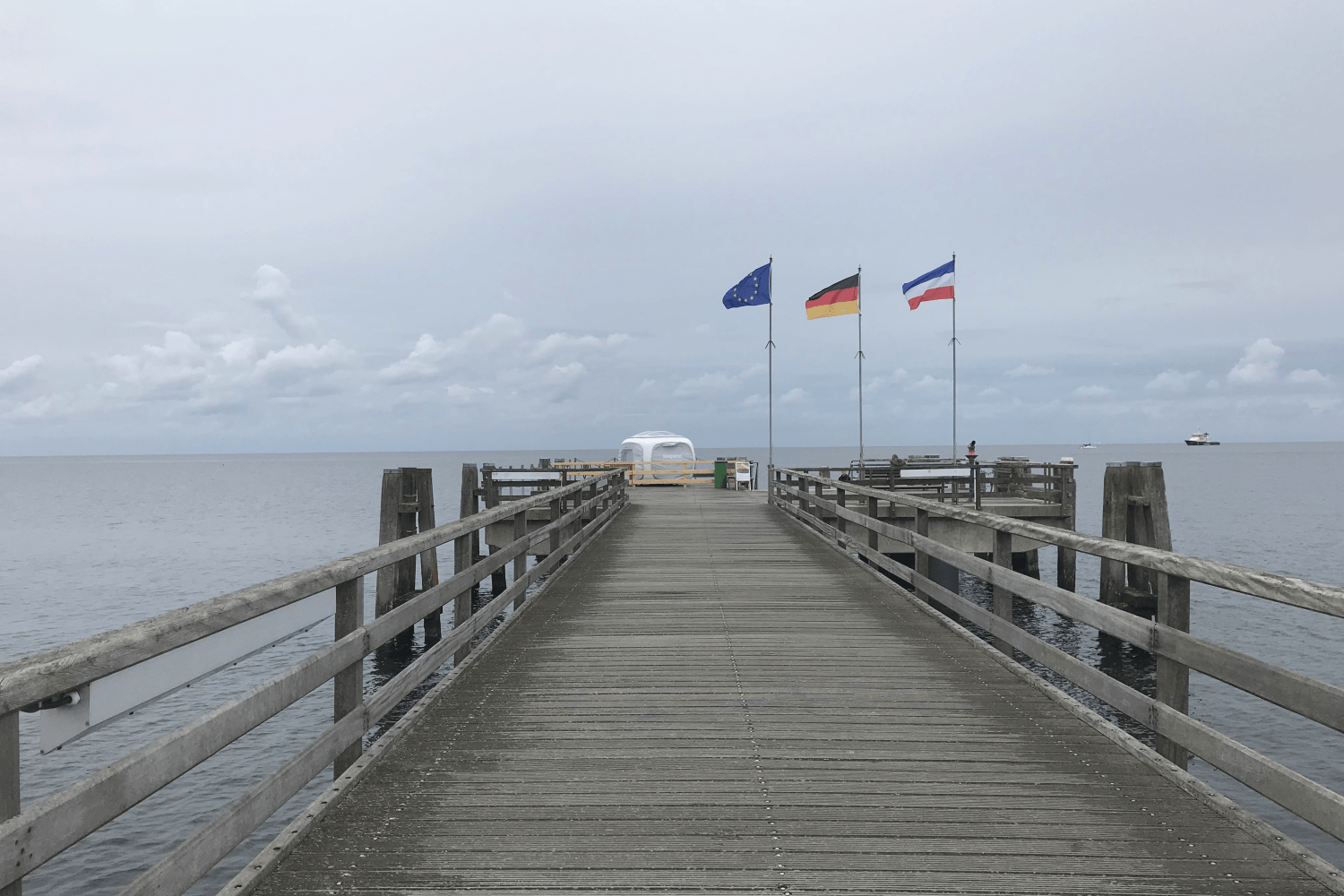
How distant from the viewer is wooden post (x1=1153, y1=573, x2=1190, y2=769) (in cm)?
373

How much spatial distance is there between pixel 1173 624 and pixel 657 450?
36500 millimetres

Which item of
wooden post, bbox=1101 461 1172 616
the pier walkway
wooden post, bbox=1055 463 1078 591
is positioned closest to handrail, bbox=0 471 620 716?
the pier walkway

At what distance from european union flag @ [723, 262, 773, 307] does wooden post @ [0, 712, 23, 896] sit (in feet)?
80.7

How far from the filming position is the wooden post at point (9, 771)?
1910mm

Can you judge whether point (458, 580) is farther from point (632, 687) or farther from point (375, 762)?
point (375, 762)

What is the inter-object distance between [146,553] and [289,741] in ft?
98.5

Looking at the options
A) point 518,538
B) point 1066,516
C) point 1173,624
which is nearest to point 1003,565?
point 1173,624

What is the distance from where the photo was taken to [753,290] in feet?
85.4

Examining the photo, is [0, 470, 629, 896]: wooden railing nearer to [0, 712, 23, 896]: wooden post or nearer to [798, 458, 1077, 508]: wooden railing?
[0, 712, 23, 896]: wooden post

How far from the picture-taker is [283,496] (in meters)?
85.3

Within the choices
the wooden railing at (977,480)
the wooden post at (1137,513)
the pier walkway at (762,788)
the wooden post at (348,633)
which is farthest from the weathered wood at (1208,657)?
the wooden railing at (977,480)

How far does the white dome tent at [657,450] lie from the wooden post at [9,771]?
3528 cm

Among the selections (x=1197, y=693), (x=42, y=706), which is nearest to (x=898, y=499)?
(x=42, y=706)

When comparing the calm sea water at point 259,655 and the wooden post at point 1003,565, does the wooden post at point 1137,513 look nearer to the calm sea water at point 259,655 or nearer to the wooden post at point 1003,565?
the calm sea water at point 259,655
